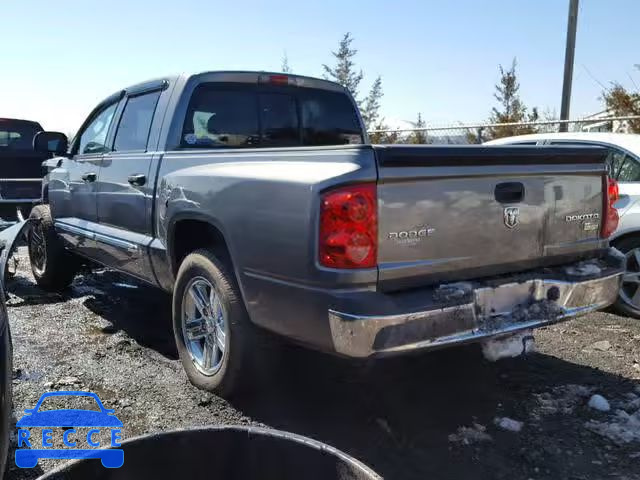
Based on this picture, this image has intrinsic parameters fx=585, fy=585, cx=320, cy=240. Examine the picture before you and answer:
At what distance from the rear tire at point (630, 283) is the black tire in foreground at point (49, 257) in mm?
5439

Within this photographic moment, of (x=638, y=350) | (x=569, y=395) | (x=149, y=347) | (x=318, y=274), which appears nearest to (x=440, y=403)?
(x=569, y=395)

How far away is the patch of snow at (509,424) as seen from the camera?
3.21 m

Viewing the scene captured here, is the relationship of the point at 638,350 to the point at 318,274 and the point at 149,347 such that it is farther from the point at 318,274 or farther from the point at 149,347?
the point at 149,347

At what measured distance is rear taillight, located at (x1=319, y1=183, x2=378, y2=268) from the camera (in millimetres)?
2605

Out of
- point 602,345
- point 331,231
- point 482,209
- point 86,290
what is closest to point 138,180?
point 331,231

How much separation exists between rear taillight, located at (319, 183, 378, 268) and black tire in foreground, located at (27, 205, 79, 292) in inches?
173

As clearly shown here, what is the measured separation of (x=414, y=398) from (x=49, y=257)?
14.3 ft

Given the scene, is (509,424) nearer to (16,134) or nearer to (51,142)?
(51,142)

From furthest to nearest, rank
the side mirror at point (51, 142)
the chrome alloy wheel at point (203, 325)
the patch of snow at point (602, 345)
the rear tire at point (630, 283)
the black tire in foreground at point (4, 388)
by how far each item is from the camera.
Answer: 1. the side mirror at point (51, 142)
2. the rear tire at point (630, 283)
3. the patch of snow at point (602, 345)
4. the chrome alloy wheel at point (203, 325)
5. the black tire in foreground at point (4, 388)

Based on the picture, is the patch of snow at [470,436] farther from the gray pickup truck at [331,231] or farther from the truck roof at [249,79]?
the truck roof at [249,79]

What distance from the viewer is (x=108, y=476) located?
1607 millimetres

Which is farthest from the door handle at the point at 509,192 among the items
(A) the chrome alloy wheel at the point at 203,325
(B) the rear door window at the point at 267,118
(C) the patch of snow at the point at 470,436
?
(B) the rear door window at the point at 267,118

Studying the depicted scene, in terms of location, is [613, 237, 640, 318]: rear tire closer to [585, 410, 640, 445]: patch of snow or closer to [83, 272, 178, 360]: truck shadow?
[585, 410, 640, 445]: patch of snow

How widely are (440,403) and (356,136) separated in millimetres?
2451
